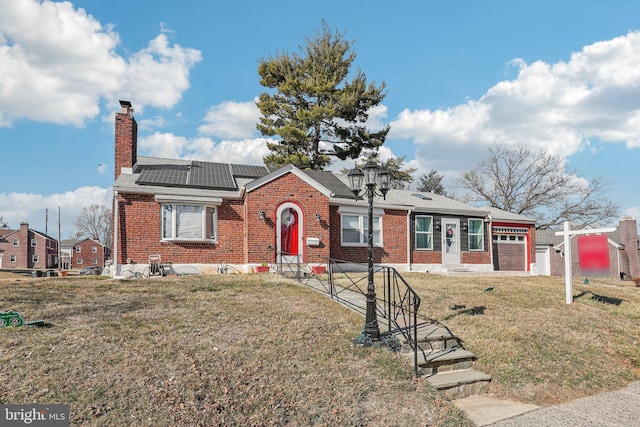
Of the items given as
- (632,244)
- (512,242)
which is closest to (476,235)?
(512,242)

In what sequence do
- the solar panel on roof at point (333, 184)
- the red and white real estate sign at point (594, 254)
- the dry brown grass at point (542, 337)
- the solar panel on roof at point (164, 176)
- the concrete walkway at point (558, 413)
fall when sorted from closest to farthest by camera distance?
1. the concrete walkway at point (558, 413)
2. the dry brown grass at point (542, 337)
3. the red and white real estate sign at point (594, 254)
4. the solar panel on roof at point (164, 176)
5. the solar panel on roof at point (333, 184)

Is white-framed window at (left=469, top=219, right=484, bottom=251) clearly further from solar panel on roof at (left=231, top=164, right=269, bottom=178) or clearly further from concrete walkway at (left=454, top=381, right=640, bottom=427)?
concrete walkway at (left=454, top=381, right=640, bottom=427)

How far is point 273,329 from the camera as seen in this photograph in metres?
7.16

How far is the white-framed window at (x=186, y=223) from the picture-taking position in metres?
14.5

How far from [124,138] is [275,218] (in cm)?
736

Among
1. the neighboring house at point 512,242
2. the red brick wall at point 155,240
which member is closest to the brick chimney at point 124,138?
the red brick wall at point 155,240

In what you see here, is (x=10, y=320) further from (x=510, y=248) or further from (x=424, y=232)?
(x=510, y=248)

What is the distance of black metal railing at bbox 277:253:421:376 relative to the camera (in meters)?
7.14

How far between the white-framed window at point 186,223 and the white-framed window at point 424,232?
9.04 meters

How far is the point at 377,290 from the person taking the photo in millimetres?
11773

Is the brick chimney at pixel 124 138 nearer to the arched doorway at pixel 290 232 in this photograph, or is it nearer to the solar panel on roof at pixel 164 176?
the solar panel on roof at pixel 164 176

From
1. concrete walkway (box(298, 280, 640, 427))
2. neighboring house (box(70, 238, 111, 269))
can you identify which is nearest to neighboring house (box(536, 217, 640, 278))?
concrete walkway (box(298, 280, 640, 427))

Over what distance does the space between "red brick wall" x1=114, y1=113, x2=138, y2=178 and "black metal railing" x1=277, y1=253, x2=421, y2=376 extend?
24.7 feet

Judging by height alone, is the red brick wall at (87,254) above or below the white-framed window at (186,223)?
below
